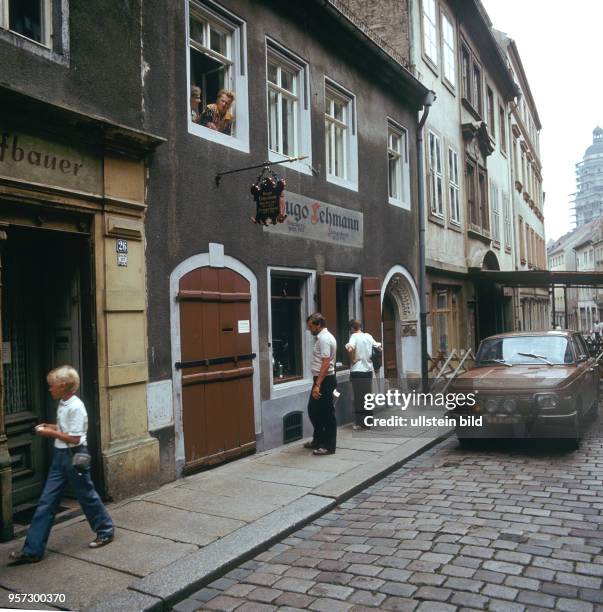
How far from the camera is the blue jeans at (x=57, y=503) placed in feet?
15.5

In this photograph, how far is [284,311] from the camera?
9.99 m

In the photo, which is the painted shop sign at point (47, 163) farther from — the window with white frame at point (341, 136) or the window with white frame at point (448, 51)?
the window with white frame at point (448, 51)

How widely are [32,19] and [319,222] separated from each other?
5482mm

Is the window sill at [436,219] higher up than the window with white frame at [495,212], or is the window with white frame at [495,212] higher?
the window with white frame at [495,212]

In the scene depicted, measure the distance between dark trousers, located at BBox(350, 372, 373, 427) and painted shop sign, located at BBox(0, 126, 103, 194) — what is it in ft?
18.6

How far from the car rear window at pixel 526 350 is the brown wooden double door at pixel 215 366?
3.90 metres

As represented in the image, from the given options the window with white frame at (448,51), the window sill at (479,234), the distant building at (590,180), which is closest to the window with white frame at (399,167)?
Answer: the window with white frame at (448,51)

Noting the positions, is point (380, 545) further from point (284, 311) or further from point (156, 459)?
point (284, 311)

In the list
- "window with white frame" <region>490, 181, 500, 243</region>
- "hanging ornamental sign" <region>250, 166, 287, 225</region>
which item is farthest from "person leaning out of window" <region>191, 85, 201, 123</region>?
"window with white frame" <region>490, 181, 500, 243</region>

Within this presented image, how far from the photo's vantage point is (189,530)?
545 cm

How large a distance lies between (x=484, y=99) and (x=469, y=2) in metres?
3.98

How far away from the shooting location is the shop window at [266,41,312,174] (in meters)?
9.69

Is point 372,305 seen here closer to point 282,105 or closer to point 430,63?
point 282,105

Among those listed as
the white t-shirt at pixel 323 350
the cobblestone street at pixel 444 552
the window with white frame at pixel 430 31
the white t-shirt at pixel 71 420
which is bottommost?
the cobblestone street at pixel 444 552
